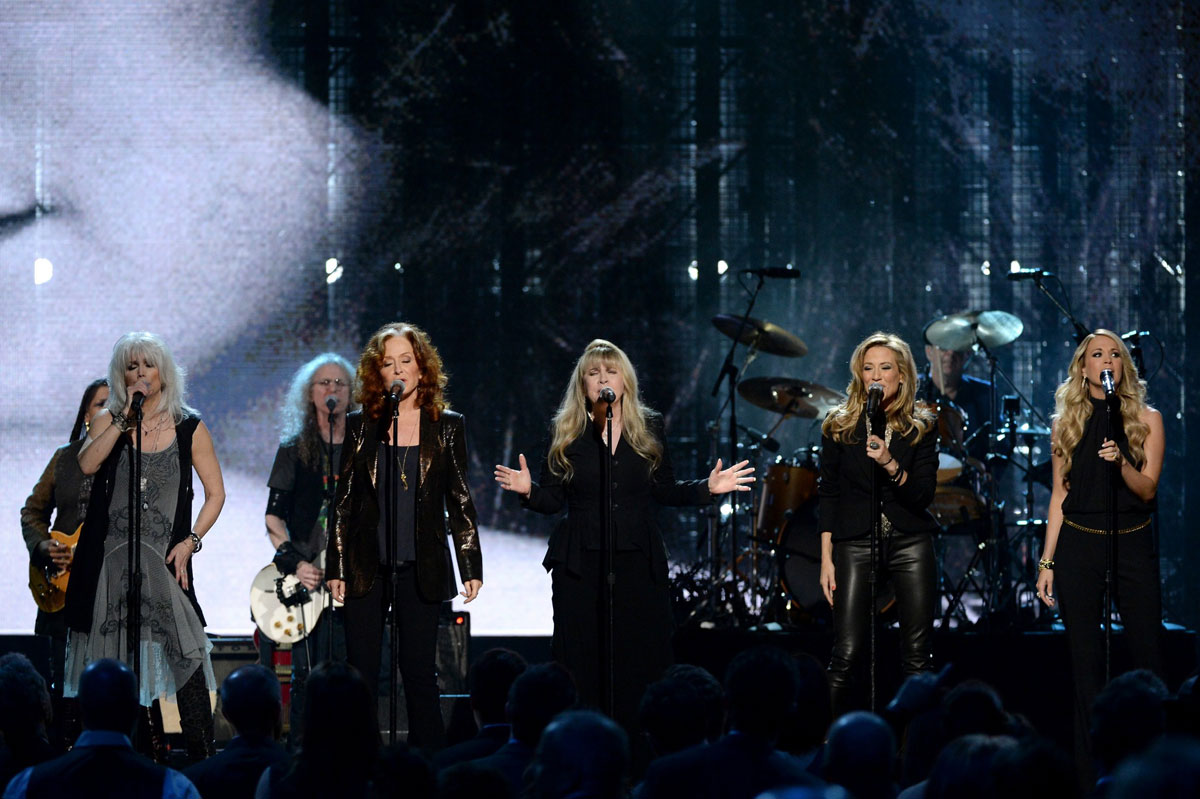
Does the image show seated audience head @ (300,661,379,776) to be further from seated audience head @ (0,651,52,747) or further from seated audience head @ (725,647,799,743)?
seated audience head @ (0,651,52,747)

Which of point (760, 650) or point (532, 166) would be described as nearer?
point (760, 650)

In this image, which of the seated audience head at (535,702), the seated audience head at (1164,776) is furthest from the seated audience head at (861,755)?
the seated audience head at (1164,776)

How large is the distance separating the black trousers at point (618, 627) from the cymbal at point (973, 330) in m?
3.38

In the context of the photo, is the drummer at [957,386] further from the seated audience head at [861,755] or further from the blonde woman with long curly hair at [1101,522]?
the seated audience head at [861,755]

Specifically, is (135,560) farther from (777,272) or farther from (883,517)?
(777,272)

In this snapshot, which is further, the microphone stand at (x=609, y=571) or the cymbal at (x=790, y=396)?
the cymbal at (x=790, y=396)

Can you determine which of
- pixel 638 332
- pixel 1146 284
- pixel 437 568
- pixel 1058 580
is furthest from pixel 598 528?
pixel 1146 284

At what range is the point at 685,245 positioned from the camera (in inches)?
344

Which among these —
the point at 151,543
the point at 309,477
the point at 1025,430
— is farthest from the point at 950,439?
the point at 151,543

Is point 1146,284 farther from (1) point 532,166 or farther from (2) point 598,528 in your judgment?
(2) point 598,528

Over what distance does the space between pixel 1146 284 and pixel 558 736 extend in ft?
23.8

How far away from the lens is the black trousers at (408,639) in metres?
4.96

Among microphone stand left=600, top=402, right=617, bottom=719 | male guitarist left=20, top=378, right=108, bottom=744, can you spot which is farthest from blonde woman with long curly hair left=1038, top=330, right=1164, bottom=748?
male guitarist left=20, top=378, right=108, bottom=744

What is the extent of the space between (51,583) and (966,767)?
4675 millimetres
